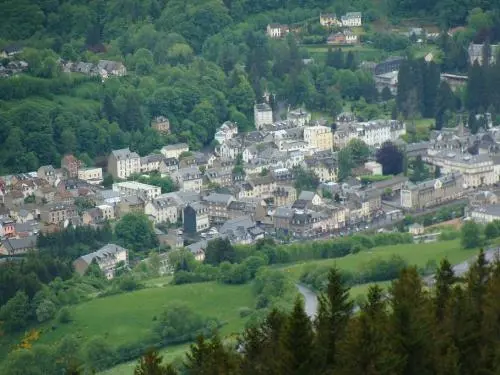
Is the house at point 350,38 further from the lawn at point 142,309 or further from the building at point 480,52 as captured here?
the lawn at point 142,309

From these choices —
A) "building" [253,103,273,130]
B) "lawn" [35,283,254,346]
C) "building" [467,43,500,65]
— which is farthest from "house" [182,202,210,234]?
"building" [467,43,500,65]

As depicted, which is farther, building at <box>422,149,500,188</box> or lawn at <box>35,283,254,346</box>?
building at <box>422,149,500,188</box>

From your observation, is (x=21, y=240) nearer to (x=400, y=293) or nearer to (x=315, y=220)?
(x=315, y=220)

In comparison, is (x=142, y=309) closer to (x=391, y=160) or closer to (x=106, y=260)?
(x=106, y=260)

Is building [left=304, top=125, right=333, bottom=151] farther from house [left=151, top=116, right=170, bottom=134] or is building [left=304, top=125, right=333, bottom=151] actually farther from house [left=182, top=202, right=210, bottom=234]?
house [left=182, top=202, right=210, bottom=234]

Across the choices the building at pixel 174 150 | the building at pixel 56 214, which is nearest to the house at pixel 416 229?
the building at pixel 56 214

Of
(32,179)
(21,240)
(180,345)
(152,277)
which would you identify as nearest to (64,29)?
(32,179)

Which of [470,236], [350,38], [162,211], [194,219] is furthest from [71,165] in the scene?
[350,38]
